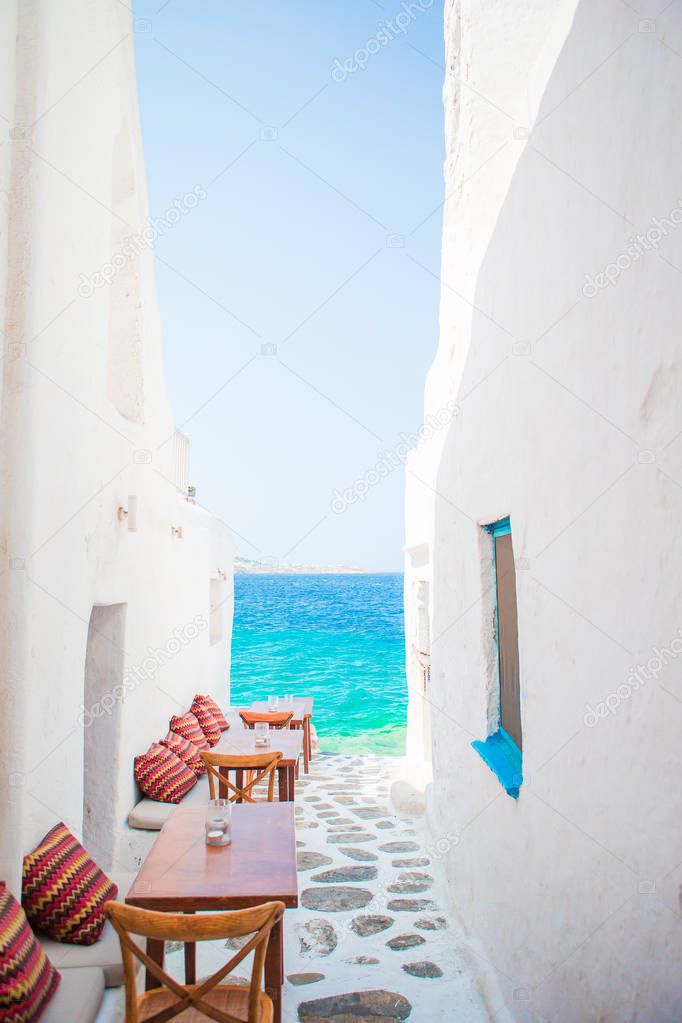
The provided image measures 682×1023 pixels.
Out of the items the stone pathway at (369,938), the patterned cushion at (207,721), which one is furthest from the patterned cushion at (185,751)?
the stone pathway at (369,938)

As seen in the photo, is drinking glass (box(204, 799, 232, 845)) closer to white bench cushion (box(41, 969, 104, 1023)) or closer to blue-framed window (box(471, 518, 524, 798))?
white bench cushion (box(41, 969, 104, 1023))

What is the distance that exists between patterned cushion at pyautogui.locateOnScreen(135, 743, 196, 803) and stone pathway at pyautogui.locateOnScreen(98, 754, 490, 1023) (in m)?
1.24

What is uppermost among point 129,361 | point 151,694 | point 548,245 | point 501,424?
point 129,361

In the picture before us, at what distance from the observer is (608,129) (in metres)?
2.51

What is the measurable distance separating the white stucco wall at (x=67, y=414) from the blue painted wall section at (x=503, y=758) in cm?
244

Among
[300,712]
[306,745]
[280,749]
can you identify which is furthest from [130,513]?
[306,745]

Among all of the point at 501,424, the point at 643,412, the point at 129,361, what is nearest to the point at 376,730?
the point at 129,361

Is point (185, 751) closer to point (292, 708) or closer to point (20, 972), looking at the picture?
point (292, 708)

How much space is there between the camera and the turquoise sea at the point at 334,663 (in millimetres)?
19594

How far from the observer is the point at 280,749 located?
20.9 feet

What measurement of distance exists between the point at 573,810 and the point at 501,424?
6.90 feet

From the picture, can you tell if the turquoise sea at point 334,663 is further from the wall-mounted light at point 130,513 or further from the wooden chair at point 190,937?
the wooden chair at point 190,937

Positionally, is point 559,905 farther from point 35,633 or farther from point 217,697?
point 217,697

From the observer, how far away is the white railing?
8866 millimetres
